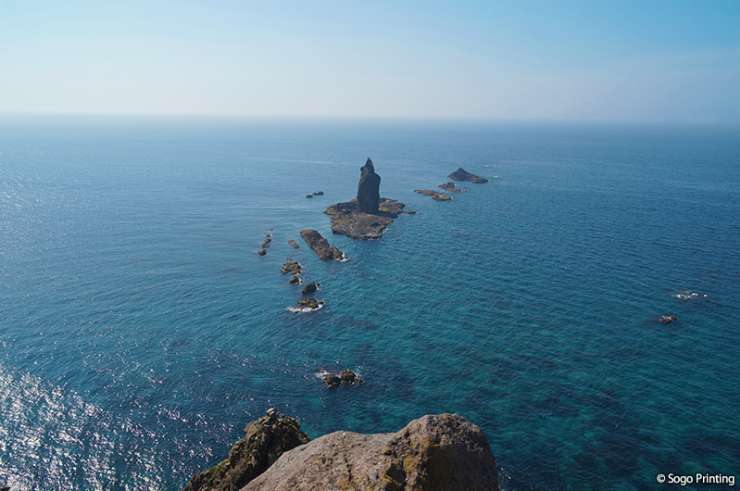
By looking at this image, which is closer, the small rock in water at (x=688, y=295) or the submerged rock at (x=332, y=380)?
the submerged rock at (x=332, y=380)

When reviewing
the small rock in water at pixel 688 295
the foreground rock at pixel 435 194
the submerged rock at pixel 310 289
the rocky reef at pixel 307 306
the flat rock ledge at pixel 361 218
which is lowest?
the rocky reef at pixel 307 306

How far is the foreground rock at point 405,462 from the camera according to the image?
792 inches

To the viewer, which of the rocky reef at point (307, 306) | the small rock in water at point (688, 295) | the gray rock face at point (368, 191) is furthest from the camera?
the gray rock face at point (368, 191)

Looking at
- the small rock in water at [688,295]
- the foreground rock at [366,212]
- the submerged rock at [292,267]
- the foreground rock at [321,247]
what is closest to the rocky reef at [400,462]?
the submerged rock at [292,267]

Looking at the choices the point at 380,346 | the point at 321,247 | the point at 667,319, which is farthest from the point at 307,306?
the point at 667,319

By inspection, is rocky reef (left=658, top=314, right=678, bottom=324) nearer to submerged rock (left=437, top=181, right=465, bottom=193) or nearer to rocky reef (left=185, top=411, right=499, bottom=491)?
rocky reef (left=185, top=411, right=499, bottom=491)

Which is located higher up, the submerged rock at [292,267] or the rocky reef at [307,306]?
the submerged rock at [292,267]

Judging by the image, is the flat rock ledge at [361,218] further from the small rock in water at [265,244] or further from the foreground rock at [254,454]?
the foreground rock at [254,454]

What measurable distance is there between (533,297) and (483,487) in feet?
215

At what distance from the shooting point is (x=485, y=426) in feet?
168

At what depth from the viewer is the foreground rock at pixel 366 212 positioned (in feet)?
425

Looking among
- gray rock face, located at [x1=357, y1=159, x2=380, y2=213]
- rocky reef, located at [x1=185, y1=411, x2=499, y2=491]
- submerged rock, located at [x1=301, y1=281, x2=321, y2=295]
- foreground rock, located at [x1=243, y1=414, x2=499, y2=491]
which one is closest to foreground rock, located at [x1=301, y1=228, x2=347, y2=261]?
submerged rock, located at [x1=301, y1=281, x2=321, y2=295]

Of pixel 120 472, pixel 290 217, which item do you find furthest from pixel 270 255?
pixel 120 472

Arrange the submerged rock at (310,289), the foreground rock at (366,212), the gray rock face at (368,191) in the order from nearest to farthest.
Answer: the submerged rock at (310,289), the foreground rock at (366,212), the gray rock face at (368,191)
